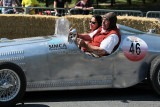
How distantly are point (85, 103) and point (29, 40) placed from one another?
1.40m

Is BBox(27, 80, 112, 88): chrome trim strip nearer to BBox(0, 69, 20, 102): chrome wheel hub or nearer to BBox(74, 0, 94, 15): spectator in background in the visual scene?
BBox(0, 69, 20, 102): chrome wheel hub

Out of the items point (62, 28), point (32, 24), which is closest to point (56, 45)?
point (62, 28)

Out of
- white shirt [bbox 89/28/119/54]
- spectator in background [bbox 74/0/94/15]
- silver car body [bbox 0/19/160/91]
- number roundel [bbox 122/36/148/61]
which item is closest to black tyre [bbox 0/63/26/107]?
silver car body [bbox 0/19/160/91]

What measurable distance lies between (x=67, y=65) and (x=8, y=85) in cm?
98

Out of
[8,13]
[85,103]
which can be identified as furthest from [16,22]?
[85,103]

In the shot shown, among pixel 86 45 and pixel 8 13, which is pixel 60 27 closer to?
pixel 86 45

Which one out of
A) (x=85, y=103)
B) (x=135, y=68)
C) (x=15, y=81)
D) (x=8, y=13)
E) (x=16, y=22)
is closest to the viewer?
(x=15, y=81)

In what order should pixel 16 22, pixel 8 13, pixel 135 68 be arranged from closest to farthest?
1. pixel 135 68
2. pixel 16 22
3. pixel 8 13

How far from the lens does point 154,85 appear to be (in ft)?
20.4

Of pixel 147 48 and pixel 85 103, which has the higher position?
pixel 147 48

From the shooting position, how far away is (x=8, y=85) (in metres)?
5.52

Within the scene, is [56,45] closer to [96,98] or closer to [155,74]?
[96,98]

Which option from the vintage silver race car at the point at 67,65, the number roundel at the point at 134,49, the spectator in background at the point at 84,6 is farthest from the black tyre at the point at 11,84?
the spectator in background at the point at 84,6

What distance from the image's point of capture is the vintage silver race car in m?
5.55
